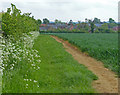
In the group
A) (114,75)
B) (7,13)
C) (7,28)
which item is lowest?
(114,75)

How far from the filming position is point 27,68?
24.0 feet

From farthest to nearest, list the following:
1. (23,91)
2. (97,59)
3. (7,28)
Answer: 1. (97,59)
2. (7,28)
3. (23,91)

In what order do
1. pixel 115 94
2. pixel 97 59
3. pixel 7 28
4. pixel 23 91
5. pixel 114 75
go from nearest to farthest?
1. pixel 23 91
2. pixel 115 94
3. pixel 114 75
4. pixel 7 28
5. pixel 97 59

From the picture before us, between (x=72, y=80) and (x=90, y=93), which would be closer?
(x=90, y=93)

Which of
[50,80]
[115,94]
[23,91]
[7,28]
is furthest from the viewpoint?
[7,28]

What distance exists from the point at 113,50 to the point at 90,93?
8.57 metres

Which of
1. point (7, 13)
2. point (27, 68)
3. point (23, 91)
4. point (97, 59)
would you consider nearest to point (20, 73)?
point (27, 68)

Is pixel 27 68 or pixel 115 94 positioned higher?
pixel 27 68

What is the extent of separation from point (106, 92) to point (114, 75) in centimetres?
262

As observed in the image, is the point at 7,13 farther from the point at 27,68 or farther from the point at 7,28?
the point at 27,68

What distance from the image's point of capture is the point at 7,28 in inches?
416

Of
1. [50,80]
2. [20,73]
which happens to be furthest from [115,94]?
[20,73]

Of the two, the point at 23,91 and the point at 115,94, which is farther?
the point at 115,94

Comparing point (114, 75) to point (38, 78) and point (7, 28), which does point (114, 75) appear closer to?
point (38, 78)
